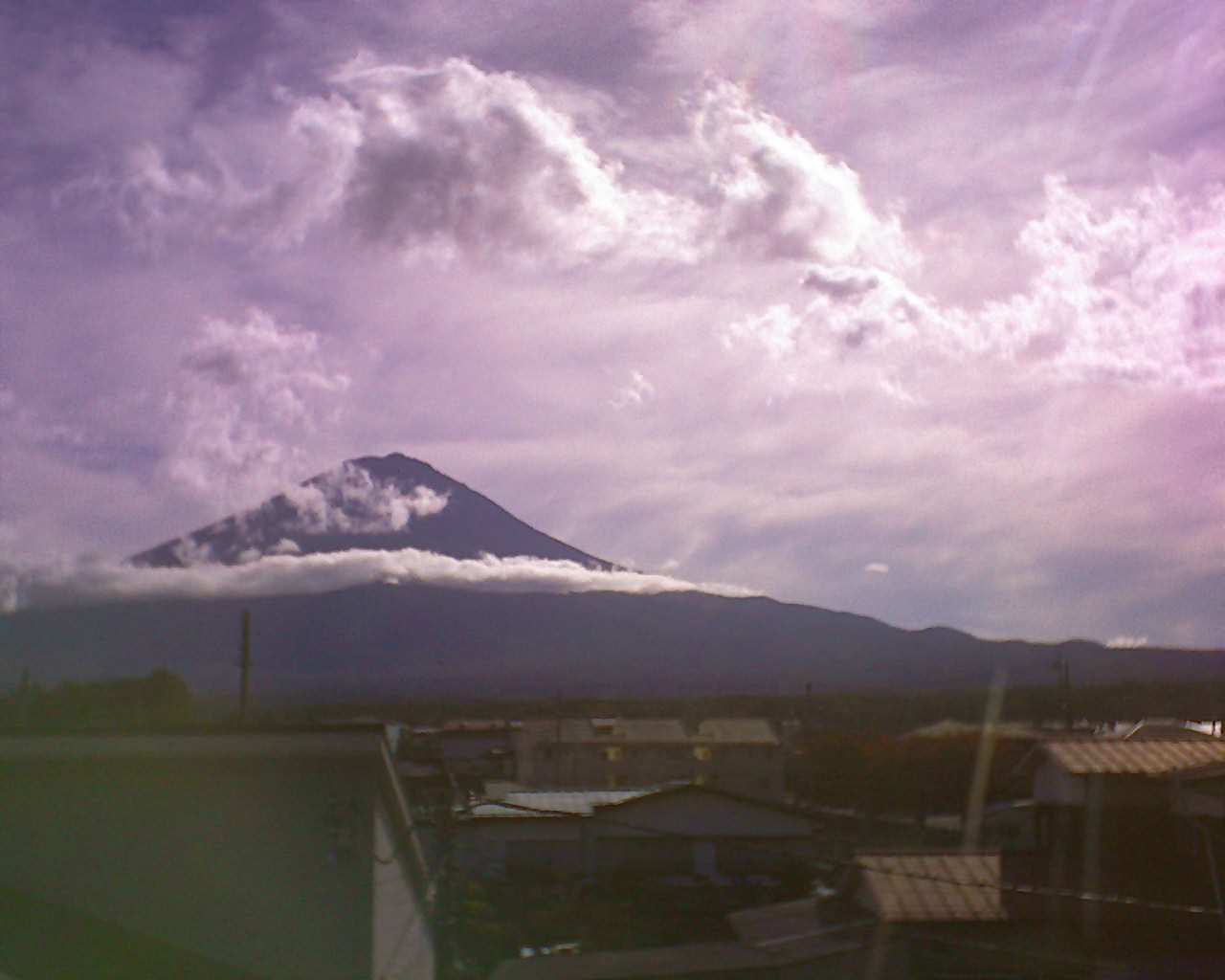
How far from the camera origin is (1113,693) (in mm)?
75312

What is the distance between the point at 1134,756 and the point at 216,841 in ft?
27.7

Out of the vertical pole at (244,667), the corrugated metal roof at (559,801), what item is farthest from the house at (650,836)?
the vertical pole at (244,667)

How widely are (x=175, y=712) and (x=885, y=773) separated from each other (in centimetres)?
2192

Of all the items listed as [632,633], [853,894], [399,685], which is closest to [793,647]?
[632,633]

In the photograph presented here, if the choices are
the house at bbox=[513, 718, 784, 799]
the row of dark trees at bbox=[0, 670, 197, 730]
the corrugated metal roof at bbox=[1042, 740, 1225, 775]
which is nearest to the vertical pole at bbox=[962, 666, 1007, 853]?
the house at bbox=[513, 718, 784, 799]

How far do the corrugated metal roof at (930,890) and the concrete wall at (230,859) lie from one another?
18.2 feet

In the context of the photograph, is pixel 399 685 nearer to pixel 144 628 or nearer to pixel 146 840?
pixel 144 628

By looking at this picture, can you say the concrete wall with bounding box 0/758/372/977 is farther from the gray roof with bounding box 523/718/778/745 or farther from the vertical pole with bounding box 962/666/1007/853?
the gray roof with bounding box 523/718/778/745

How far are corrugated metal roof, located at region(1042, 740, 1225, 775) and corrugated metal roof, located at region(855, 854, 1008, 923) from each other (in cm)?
142

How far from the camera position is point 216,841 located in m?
6.99

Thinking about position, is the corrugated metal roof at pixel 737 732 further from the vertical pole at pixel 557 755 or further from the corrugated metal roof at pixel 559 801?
the corrugated metal roof at pixel 559 801

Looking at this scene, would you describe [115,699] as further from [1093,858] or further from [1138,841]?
[1138,841]

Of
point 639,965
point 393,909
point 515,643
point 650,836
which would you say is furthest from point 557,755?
point 515,643

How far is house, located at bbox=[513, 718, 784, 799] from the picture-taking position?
1528 inches
